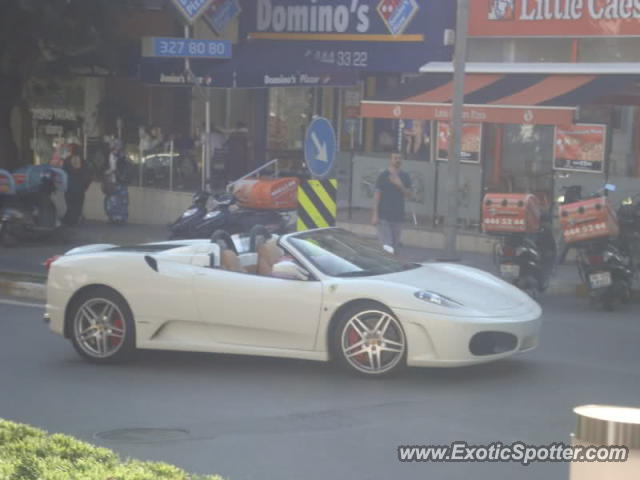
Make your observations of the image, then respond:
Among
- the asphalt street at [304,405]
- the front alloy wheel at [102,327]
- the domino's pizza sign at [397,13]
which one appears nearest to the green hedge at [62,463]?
the asphalt street at [304,405]

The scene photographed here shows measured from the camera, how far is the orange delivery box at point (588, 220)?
15.1 meters

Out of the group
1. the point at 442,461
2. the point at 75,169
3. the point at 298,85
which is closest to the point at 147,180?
the point at 75,169

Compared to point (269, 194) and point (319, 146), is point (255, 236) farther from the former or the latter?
point (269, 194)

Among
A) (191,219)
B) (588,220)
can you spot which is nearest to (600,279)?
(588,220)

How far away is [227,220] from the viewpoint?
21141mm

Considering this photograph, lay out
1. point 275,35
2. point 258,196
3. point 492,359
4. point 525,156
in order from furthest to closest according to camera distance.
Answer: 1. point 275,35
2. point 525,156
3. point 258,196
4. point 492,359

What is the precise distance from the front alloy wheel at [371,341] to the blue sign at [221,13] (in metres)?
19.1

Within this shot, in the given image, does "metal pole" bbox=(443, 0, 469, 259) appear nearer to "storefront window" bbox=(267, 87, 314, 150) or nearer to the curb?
the curb

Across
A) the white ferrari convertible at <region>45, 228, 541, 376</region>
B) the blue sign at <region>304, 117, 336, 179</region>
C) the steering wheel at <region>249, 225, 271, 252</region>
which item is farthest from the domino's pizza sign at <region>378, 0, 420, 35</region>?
the steering wheel at <region>249, 225, 271, 252</region>

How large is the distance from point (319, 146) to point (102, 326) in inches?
211

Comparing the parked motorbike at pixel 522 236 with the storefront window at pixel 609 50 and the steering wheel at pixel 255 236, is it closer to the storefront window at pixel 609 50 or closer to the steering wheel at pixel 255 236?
the steering wheel at pixel 255 236

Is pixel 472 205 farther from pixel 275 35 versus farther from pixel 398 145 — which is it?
pixel 275 35

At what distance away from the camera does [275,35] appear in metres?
29.7

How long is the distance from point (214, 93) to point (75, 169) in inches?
252
